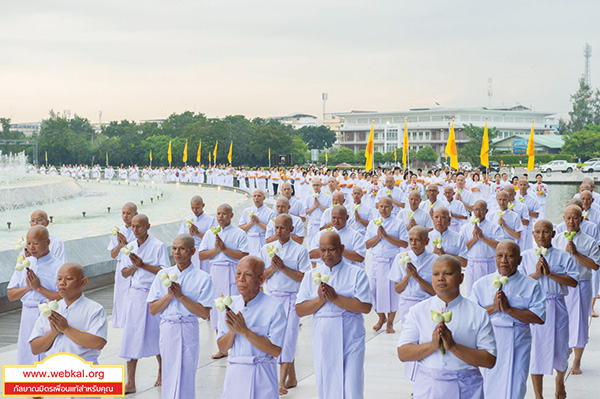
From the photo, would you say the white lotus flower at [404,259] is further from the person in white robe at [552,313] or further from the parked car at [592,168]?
the parked car at [592,168]

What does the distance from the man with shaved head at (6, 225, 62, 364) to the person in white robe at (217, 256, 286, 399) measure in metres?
2.41

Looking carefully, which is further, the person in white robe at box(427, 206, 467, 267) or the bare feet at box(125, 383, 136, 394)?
the person in white robe at box(427, 206, 467, 267)

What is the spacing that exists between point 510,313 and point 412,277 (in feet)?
6.43

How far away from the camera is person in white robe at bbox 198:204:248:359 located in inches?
382

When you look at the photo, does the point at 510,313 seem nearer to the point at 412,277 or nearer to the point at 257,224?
the point at 412,277

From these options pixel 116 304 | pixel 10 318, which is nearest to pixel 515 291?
pixel 116 304

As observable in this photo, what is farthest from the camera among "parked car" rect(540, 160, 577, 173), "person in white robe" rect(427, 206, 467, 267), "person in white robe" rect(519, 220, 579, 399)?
"parked car" rect(540, 160, 577, 173)

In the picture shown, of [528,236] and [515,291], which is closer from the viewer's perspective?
[515,291]

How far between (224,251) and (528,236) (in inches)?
348

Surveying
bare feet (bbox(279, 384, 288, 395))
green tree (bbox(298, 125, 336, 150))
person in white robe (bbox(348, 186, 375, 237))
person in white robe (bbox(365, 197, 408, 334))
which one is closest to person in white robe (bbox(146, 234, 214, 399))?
bare feet (bbox(279, 384, 288, 395))

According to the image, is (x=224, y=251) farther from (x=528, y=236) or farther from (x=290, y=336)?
(x=528, y=236)

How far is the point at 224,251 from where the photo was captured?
9.66 m

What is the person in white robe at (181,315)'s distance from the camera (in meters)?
6.70

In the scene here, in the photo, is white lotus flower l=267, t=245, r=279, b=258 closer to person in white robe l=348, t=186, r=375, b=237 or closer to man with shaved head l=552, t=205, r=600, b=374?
man with shaved head l=552, t=205, r=600, b=374
